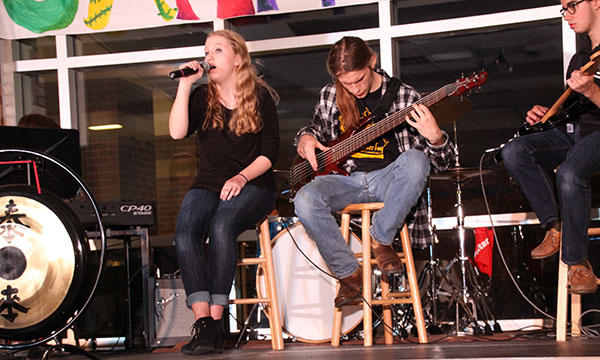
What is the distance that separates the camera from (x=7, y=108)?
479cm

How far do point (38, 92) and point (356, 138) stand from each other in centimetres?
265

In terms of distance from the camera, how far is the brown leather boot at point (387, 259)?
2926 mm

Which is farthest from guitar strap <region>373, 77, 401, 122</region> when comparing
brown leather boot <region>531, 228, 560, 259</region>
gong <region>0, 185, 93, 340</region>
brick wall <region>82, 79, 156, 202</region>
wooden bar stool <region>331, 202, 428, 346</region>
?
brick wall <region>82, 79, 156, 202</region>

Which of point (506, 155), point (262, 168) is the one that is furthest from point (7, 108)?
point (506, 155)

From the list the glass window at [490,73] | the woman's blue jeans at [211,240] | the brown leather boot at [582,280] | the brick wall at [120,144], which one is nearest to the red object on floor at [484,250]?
the glass window at [490,73]

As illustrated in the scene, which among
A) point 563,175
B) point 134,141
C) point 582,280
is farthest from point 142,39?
point 582,280

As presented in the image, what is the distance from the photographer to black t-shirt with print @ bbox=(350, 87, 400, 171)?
10.6ft

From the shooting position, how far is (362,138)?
318 centimetres

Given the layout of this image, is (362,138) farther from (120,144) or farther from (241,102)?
(120,144)

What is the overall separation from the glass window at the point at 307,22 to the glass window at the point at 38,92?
1.31 m

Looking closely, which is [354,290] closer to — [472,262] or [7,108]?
[472,262]

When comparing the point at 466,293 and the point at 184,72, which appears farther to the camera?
the point at 466,293

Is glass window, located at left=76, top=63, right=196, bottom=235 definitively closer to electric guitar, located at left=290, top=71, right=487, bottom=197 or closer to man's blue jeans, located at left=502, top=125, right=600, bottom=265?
electric guitar, located at left=290, top=71, right=487, bottom=197

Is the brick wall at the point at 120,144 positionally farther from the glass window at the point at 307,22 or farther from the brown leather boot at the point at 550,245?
the brown leather boot at the point at 550,245
